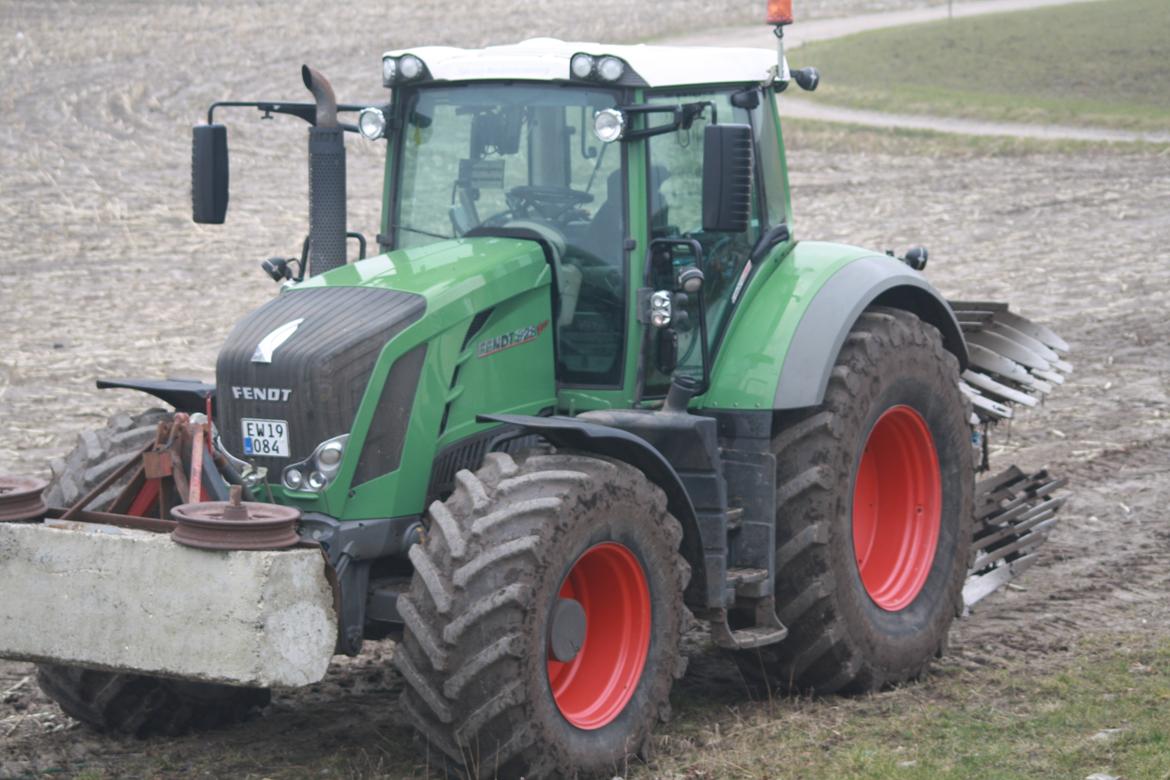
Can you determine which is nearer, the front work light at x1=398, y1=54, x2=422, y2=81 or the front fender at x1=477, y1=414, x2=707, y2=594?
the front fender at x1=477, y1=414, x2=707, y2=594

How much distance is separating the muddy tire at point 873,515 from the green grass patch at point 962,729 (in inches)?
7.2

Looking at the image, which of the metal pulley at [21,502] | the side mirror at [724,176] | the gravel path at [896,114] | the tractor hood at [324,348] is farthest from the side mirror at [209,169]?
the gravel path at [896,114]

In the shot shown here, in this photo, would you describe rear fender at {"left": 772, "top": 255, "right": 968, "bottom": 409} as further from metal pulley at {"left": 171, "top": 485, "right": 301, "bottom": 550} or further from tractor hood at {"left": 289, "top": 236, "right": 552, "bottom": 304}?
metal pulley at {"left": 171, "top": 485, "right": 301, "bottom": 550}

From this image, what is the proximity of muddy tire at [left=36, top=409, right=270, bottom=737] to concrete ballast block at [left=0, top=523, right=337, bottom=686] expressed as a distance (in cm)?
65

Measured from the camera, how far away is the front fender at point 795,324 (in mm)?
6711

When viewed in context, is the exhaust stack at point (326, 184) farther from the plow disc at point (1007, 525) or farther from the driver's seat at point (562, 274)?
the plow disc at point (1007, 525)

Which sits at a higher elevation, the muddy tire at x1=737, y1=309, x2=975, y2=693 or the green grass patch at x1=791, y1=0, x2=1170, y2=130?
the green grass patch at x1=791, y1=0, x2=1170, y2=130

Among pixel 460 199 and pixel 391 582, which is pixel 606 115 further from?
pixel 391 582

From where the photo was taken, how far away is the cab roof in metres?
6.54

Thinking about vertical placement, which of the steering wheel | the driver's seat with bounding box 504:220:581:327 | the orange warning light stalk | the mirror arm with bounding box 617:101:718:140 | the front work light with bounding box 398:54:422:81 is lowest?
the driver's seat with bounding box 504:220:581:327

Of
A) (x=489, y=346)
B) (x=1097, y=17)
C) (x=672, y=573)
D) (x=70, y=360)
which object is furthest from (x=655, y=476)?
(x=1097, y=17)

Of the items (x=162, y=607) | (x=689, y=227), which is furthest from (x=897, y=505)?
→ (x=162, y=607)

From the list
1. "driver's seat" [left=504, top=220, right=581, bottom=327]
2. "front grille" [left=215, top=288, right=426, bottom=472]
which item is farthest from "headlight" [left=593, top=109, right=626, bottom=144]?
"front grille" [left=215, top=288, right=426, bottom=472]

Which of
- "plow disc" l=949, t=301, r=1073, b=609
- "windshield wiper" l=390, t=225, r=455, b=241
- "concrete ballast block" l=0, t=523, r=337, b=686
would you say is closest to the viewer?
"concrete ballast block" l=0, t=523, r=337, b=686
